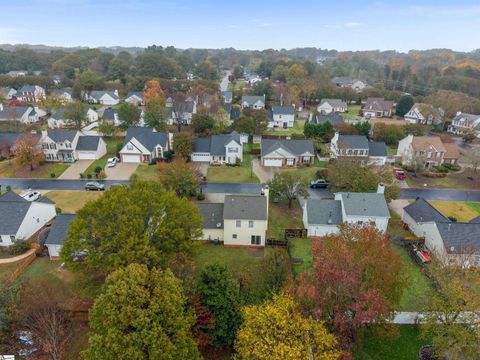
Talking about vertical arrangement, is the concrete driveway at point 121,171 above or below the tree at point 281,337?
below

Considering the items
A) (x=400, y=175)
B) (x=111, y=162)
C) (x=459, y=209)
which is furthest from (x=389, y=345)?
(x=111, y=162)

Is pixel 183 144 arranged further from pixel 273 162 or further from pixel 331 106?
pixel 331 106

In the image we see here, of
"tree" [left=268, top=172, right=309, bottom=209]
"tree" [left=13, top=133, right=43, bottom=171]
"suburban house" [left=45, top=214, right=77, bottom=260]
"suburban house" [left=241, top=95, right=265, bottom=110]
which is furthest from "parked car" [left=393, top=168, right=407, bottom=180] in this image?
"tree" [left=13, top=133, right=43, bottom=171]

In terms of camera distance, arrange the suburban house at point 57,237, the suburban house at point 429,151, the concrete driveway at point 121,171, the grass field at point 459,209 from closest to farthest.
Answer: the suburban house at point 57,237, the grass field at point 459,209, the concrete driveway at point 121,171, the suburban house at point 429,151

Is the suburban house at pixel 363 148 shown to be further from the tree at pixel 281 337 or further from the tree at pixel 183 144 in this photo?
the tree at pixel 281 337

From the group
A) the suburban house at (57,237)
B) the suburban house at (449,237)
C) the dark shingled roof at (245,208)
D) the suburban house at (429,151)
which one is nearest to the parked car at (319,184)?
the suburban house at (449,237)
